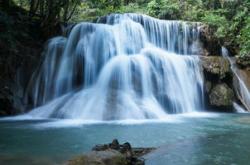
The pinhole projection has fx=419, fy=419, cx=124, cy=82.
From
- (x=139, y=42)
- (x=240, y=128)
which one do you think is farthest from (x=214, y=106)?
(x=240, y=128)

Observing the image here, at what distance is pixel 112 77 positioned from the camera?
16.2m

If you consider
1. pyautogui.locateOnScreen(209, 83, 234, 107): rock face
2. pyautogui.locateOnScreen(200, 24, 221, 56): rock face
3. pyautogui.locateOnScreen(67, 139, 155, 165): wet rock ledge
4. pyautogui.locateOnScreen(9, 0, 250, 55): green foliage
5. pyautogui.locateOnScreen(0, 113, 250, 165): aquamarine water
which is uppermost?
pyautogui.locateOnScreen(9, 0, 250, 55): green foliage

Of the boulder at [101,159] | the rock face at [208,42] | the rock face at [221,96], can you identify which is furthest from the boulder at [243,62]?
the boulder at [101,159]

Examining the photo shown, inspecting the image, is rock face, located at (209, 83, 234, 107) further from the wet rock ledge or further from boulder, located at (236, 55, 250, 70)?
the wet rock ledge

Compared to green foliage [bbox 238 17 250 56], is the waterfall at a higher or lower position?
lower

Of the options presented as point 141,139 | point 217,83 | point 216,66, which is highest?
point 216,66

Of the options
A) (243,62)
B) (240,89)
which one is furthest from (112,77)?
(243,62)

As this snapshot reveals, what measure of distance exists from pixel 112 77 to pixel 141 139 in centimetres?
688

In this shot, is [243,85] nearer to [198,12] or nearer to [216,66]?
[216,66]

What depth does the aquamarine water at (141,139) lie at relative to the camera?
7465 mm

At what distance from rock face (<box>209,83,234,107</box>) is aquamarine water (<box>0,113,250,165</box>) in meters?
3.71

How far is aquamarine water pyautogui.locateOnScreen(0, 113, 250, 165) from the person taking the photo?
294 inches

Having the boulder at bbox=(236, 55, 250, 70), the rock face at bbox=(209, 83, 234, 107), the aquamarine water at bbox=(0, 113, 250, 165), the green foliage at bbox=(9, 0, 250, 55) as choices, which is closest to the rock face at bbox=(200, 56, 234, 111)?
the rock face at bbox=(209, 83, 234, 107)

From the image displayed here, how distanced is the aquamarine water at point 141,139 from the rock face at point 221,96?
3.71 metres
